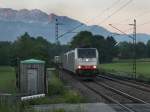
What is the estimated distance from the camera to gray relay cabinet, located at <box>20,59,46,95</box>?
31703 millimetres

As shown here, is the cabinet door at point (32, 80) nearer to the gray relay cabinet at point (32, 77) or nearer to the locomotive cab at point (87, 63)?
the gray relay cabinet at point (32, 77)

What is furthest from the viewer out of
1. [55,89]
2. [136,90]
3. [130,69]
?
[130,69]

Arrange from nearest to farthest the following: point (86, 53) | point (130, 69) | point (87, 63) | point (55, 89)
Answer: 1. point (55, 89)
2. point (87, 63)
3. point (86, 53)
4. point (130, 69)

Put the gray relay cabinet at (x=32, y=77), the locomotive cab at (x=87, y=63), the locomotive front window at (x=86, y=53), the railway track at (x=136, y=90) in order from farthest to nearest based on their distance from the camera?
the locomotive front window at (x=86, y=53) → the locomotive cab at (x=87, y=63) → the gray relay cabinet at (x=32, y=77) → the railway track at (x=136, y=90)

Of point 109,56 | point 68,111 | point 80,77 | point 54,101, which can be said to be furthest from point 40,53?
point 109,56

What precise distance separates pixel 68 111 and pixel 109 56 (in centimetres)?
11663

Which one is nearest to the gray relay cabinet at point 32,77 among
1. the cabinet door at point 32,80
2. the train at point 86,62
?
the cabinet door at point 32,80

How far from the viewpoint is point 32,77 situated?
31844 millimetres

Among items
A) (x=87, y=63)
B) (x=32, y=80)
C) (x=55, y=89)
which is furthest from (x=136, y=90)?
(x=87, y=63)

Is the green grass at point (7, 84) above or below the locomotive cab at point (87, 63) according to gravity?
below

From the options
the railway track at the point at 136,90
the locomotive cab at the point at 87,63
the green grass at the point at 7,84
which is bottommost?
the railway track at the point at 136,90

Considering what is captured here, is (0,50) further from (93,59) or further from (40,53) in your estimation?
(93,59)

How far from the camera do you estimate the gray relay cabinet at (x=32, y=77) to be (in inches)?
1248

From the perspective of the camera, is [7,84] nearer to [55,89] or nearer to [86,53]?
[55,89]
